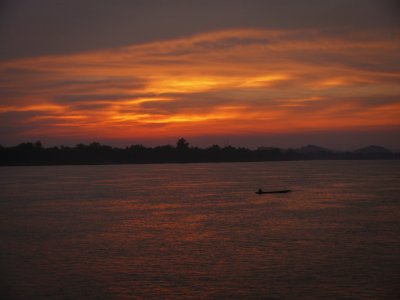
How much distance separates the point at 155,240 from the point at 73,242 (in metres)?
5.28

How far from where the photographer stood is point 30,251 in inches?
1145

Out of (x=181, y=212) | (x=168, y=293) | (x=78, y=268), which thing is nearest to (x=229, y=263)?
(x=168, y=293)

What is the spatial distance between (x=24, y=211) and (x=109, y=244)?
22.7 meters

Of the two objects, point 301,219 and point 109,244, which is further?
point 301,219

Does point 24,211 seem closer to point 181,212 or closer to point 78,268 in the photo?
point 181,212

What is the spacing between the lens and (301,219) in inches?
1652

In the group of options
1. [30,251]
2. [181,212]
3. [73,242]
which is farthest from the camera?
[181,212]

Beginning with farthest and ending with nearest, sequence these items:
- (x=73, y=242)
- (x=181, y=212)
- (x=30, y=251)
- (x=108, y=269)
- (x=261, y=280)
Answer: (x=181, y=212) → (x=73, y=242) → (x=30, y=251) → (x=108, y=269) → (x=261, y=280)

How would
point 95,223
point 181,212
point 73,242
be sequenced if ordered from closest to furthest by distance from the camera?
point 73,242, point 95,223, point 181,212

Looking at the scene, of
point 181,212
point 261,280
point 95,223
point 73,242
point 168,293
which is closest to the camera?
point 168,293

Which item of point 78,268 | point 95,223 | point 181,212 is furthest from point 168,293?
point 181,212

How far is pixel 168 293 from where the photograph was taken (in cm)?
2038

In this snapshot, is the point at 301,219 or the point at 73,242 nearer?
the point at 73,242

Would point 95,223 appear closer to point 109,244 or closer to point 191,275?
point 109,244
